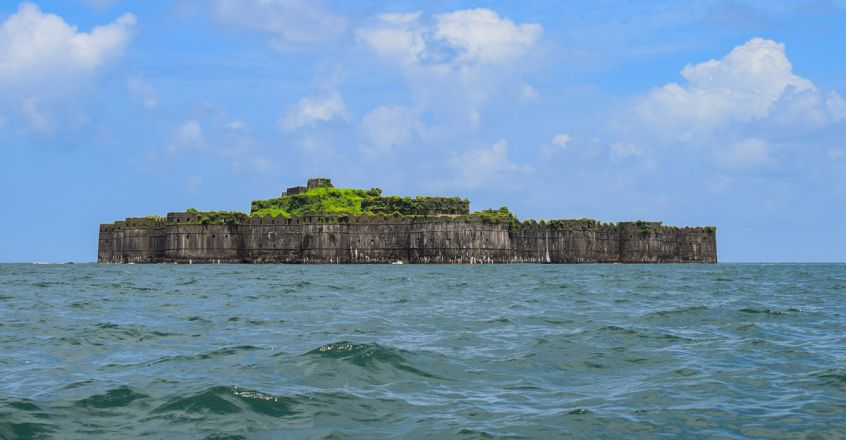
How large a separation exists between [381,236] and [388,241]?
1081mm

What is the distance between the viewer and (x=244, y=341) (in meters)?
20.6

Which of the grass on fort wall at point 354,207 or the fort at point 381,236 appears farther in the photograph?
the grass on fort wall at point 354,207

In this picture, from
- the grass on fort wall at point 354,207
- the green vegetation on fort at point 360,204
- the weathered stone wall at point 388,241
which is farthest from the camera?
the green vegetation on fort at point 360,204

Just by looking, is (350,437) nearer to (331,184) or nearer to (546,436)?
(546,436)

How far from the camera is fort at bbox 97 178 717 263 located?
101812 mm

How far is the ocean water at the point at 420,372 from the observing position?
12.0m

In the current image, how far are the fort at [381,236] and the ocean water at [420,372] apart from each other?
2801 inches

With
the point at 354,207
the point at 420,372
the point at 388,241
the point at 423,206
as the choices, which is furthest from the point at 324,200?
the point at 420,372

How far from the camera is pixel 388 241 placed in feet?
342

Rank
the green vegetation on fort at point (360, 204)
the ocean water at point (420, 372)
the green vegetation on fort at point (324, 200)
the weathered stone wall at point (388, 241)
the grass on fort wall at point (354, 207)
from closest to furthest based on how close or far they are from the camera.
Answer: the ocean water at point (420, 372) → the weathered stone wall at point (388, 241) → the grass on fort wall at point (354, 207) → the green vegetation on fort at point (360, 204) → the green vegetation on fort at point (324, 200)

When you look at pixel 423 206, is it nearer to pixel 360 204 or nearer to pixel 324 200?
pixel 360 204

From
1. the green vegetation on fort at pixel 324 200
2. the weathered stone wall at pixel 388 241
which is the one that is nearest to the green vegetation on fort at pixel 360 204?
the green vegetation on fort at pixel 324 200

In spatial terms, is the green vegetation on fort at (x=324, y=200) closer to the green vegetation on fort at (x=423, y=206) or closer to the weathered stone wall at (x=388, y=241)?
the green vegetation on fort at (x=423, y=206)

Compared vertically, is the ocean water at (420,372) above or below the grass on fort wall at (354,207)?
below
